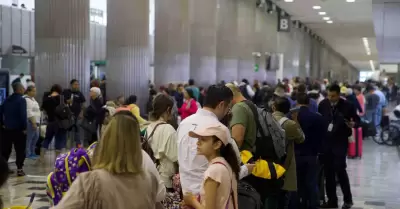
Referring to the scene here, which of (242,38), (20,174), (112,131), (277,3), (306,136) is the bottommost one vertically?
(20,174)

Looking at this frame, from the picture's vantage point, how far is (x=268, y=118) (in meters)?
6.07

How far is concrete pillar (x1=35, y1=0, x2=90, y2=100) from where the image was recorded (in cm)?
1384

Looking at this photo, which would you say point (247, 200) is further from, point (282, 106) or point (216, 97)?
point (282, 106)

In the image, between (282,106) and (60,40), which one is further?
(60,40)

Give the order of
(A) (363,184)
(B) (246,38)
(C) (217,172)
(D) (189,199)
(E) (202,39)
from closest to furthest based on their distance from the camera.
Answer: (C) (217,172), (D) (189,199), (A) (363,184), (E) (202,39), (B) (246,38)

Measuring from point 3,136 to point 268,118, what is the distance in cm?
683

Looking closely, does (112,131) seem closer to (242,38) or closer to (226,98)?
(226,98)

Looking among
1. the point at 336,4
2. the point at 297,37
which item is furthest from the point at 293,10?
the point at 297,37

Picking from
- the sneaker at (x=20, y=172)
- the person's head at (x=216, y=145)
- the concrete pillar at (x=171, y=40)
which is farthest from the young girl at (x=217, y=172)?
the concrete pillar at (x=171, y=40)

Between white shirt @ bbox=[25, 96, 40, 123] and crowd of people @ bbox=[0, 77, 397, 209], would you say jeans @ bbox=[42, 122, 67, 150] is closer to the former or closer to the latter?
white shirt @ bbox=[25, 96, 40, 123]

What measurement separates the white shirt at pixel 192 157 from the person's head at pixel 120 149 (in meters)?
1.39

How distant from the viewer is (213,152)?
12.7ft

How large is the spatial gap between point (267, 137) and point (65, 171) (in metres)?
2.63

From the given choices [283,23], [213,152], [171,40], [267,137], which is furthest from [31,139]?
[283,23]
